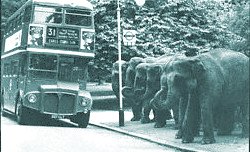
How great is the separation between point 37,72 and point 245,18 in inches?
289

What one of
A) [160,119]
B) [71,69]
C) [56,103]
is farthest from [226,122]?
[71,69]

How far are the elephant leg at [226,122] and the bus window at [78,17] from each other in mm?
7040

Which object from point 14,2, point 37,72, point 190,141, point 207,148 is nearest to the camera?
point 207,148

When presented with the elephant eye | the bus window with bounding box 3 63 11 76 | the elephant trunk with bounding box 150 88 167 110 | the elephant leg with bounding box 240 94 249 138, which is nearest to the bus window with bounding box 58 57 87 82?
the elephant trunk with bounding box 150 88 167 110

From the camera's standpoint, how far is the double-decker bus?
67.1 ft

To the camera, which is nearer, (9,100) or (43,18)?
(43,18)

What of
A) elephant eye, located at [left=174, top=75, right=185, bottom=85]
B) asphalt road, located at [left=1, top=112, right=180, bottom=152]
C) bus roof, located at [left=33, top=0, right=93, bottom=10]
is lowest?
asphalt road, located at [left=1, top=112, right=180, bottom=152]

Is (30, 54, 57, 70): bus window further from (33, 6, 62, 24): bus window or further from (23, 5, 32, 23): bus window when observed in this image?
(23, 5, 32, 23): bus window

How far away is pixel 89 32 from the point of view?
21.4m

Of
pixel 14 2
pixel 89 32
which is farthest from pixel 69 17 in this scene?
pixel 14 2

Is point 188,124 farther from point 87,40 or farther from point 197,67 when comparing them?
point 87,40

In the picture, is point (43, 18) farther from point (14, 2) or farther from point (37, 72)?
point (14, 2)

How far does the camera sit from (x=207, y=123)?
14.8 metres

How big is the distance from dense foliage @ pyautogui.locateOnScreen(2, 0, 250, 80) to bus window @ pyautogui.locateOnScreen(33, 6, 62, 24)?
11048mm
